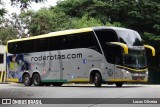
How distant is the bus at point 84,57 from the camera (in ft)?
83.3

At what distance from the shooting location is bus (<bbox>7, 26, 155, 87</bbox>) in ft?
83.3

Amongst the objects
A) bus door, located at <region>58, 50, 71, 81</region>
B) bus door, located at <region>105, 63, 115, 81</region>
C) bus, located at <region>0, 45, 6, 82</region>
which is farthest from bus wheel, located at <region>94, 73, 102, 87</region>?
bus, located at <region>0, 45, 6, 82</region>

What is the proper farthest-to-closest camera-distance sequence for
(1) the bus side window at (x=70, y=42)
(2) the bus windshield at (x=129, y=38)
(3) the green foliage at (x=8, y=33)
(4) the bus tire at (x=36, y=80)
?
(3) the green foliage at (x=8, y=33), (4) the bus tire at (x=36, y=80), (1) the bus side window at (x=70, y=42), (2) the bus windshield at (x=129, y=38)

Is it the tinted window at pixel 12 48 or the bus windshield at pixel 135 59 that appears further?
the tinted window at pixel 12 48

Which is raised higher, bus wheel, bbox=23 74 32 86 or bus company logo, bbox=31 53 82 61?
bus company logo, bbox=31 53 82 61

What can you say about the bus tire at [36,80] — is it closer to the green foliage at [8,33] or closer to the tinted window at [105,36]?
the tinted window at [105,36]

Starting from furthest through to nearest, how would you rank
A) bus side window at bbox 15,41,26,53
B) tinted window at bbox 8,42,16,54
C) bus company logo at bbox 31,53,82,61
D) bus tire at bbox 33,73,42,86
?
tinted window at bbox 8,42,16,54
bus side window at bbox 15,41,26,53
bus tire at bbox 33,73,42,86
bus company logo at bbox 31,53,82,61

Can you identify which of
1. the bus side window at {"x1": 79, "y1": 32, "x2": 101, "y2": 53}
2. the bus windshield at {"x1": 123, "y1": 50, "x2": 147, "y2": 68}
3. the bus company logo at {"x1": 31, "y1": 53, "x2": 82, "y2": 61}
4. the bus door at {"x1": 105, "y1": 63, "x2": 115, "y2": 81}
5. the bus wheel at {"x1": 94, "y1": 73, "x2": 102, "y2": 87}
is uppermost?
the bus side window at {"x1": 79, "y1": 32, "x2": 101, "y2": 53}

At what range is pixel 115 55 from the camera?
2538 centimetres

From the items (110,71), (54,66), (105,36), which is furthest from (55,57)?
(105,36)

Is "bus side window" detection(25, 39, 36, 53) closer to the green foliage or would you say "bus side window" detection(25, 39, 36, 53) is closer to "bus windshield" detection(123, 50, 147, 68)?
"bus windshield" detection(123, 50, 147, 68)

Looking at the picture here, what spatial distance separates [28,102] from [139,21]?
31747 millimetres

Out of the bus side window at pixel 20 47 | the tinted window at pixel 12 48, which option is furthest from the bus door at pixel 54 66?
the tinted window at pixel 12 48

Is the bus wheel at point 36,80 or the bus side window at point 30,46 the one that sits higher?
the bus side window at point 30,46
